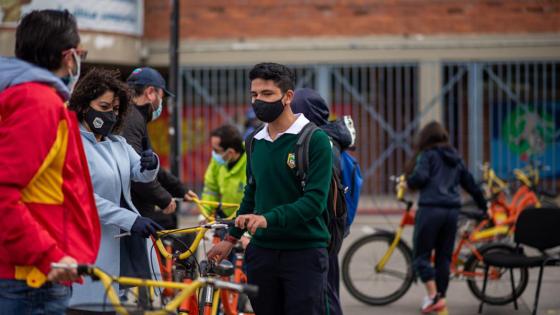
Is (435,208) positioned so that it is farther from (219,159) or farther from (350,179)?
(350,179)

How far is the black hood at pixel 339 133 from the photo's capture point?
6.71 m

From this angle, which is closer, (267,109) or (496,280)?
(267,109)

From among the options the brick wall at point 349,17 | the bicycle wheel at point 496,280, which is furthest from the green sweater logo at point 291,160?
the brick wall at point 349,17

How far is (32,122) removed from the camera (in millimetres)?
3775

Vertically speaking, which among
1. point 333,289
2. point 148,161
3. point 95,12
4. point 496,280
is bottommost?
point 496,280

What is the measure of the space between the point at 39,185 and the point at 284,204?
1672 mm

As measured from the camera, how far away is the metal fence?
1969 cm

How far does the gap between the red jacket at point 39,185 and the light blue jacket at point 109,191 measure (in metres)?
0.98

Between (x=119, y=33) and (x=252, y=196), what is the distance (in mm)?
15355

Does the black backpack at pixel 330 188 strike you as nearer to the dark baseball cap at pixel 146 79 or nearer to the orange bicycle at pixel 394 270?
the dark baseball cap at pixel 146 79

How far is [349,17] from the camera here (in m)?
21.1

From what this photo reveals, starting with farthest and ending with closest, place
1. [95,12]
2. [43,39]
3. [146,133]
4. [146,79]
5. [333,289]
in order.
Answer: [95,12] → [146,79] → [146,133] → [333,289] → [43,39]

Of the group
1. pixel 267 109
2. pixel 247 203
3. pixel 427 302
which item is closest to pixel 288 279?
pixel 247 203

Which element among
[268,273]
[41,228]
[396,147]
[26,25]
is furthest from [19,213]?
[396,147]
